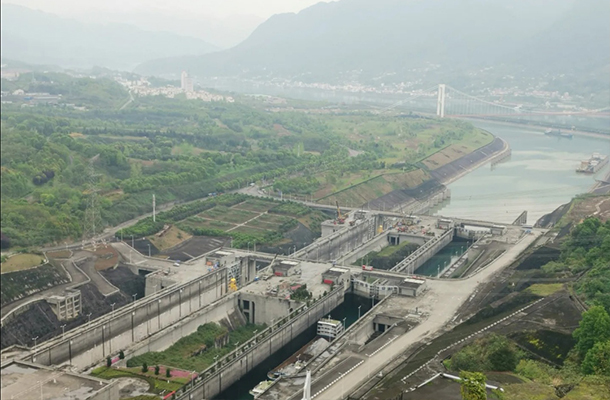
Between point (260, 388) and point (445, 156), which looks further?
point (445, 156)

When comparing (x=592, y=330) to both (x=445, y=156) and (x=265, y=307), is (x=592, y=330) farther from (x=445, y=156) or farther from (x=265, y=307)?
(x=445, y=156)

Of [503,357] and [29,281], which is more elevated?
[29,281]

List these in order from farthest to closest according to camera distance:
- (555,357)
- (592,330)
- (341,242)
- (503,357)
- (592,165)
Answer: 1. (592,165)
2. (341,242)
3. (555,357)
4. (592,330)
5. (503,357)

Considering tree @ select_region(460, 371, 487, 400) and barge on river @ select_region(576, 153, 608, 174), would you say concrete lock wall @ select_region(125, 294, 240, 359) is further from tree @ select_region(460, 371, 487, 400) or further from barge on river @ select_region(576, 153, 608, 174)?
barge on river @ select_region(576, 153, 608, 174)

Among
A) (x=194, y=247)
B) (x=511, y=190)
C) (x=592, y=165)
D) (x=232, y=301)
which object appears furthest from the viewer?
(x=592, y=165)

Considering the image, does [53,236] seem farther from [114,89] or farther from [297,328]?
[114,89]

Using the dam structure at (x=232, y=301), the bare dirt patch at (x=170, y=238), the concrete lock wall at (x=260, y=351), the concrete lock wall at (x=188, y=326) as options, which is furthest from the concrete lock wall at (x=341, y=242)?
the concrete lock wall at (x=188, y=326)

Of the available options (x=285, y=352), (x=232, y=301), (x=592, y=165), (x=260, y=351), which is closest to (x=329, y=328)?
(x=285, y=352)

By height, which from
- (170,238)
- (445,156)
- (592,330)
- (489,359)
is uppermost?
(592,330)

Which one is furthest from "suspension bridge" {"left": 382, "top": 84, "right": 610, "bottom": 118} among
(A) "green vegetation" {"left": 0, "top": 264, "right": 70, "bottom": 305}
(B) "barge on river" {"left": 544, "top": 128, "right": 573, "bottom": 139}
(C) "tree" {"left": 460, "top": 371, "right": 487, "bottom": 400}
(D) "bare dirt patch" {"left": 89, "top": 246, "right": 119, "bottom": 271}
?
(C) "tree" {"left": 460, "top": 371, "right": 487, "bottom": 400}
